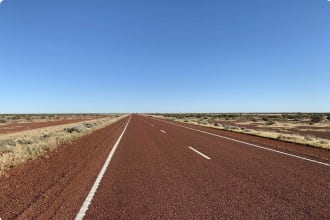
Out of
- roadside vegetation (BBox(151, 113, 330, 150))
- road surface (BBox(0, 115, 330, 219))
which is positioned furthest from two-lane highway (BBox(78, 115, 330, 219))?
roadside vegetation (BBox(151, 113, 330, 150))

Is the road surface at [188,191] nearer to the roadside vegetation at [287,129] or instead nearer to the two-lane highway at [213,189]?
the two-lane highway at [213,189]

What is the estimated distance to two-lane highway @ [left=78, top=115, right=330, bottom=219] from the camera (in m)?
4.64

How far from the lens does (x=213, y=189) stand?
6059mm

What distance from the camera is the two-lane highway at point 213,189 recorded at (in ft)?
15.2

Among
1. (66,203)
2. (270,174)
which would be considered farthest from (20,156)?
(270,174)

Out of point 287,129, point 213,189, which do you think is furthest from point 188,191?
point 287,129

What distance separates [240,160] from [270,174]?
2280 mm

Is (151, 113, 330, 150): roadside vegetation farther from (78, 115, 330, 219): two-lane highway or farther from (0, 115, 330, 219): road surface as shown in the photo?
(0, 115, 330, 219): road surface

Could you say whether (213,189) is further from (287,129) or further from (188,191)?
(287,129)

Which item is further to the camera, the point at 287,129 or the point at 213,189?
the point at 287,129

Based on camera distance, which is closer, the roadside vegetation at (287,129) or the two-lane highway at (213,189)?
the two-lane highway at (213,189)

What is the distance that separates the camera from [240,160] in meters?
9.71

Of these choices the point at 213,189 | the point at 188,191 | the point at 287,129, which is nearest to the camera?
Answer: the point at 188,191

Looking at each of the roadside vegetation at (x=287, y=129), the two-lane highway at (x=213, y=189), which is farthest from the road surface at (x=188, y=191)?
the roadside vegetation at (x=287, y=129)
